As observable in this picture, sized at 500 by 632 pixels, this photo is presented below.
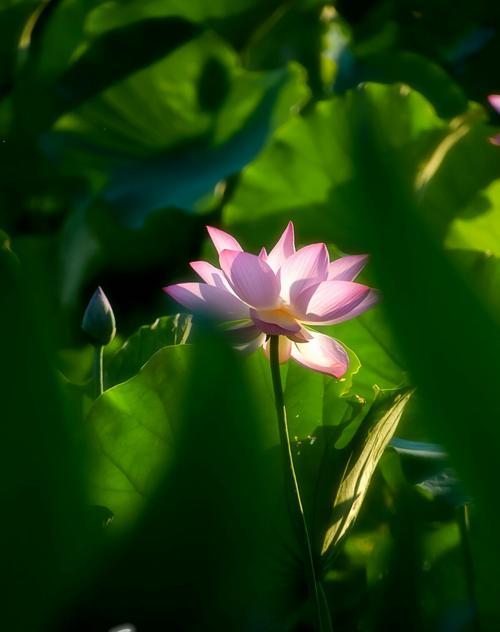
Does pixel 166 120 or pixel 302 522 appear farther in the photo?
pixel 166 120

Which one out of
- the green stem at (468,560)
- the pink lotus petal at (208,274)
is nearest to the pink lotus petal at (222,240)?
the pink lotus petal at (208,274)

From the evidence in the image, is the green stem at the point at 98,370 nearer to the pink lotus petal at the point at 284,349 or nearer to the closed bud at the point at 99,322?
the closed bud at the point at 99,322

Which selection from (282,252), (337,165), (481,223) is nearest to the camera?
(282,252)

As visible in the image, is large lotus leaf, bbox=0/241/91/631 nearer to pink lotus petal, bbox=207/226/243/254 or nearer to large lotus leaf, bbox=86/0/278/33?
pink lotus petal, bbox=207/226/243/254

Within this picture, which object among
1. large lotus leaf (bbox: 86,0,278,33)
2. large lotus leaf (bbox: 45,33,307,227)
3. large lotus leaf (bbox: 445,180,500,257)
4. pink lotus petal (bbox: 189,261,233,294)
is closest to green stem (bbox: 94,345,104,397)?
pink lotus petal (bbox: 189,261,233,294)

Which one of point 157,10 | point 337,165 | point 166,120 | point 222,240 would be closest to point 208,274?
point 222,240

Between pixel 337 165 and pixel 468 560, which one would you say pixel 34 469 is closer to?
pixel 468 560

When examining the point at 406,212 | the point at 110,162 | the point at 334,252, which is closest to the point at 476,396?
the point at 406,212
